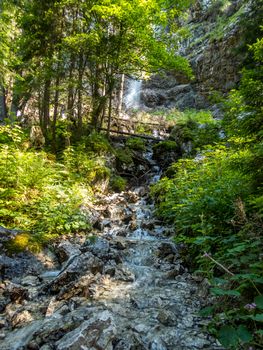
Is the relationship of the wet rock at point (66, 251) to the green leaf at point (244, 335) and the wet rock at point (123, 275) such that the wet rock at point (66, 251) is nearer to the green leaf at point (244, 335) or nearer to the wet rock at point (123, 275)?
the wet rock at point (123, 275)

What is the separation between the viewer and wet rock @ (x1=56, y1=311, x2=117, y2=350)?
2535mm

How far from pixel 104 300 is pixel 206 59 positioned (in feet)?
81.5

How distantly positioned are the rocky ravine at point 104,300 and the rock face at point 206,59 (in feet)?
59.8

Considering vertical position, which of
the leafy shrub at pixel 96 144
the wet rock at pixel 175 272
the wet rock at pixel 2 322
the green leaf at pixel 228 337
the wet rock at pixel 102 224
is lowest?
the wet rock at pixel 2 322

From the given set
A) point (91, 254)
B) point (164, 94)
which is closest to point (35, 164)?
point (91, 254)

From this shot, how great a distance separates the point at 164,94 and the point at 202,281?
26182 mm

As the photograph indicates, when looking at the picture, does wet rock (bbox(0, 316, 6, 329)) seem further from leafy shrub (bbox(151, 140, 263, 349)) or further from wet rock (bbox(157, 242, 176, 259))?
wet rock (bbox(157, 242, 176, 259))

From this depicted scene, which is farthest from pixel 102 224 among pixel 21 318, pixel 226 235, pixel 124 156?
pixel 124 156

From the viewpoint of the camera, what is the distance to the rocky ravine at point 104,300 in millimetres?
2775

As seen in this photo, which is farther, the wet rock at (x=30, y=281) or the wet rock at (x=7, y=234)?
the wet rock at (x=7, y=234)

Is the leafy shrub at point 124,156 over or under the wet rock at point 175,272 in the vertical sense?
over

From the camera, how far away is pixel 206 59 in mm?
24641

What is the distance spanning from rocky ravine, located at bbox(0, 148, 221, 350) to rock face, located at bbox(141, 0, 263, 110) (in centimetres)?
1822

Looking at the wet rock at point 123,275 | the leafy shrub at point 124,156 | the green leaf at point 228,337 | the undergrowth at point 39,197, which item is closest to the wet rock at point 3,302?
the undergrowth at point 39,197
